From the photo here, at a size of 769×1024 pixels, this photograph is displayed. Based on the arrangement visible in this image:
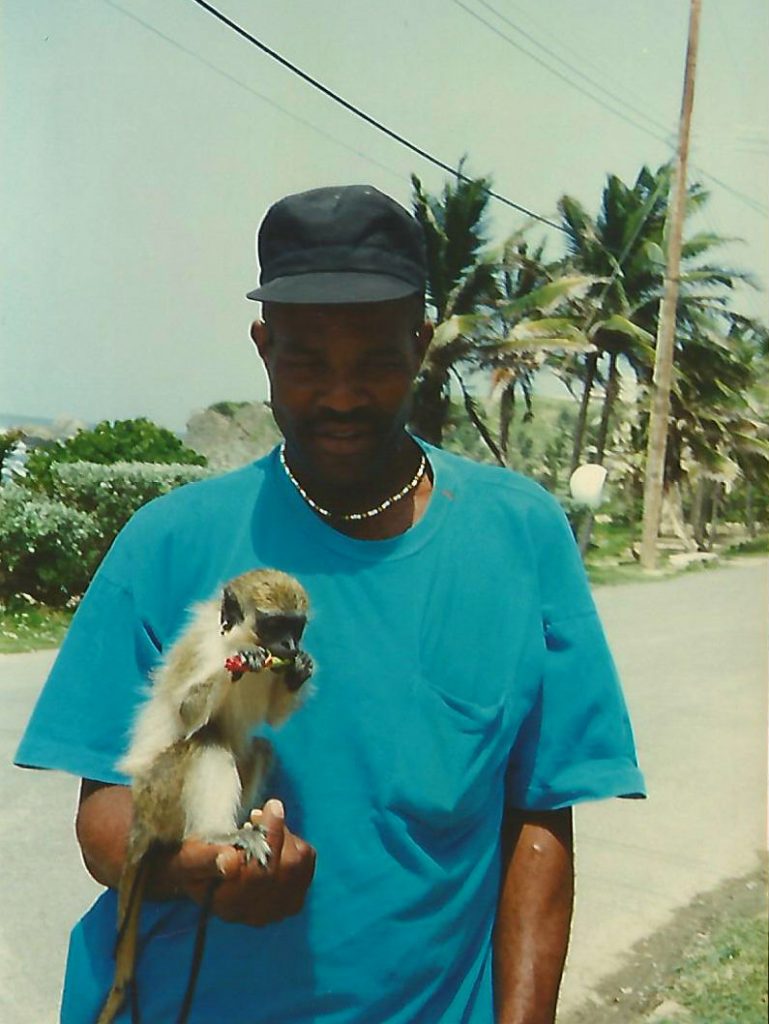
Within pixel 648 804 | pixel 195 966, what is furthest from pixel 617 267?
pixel 195 966

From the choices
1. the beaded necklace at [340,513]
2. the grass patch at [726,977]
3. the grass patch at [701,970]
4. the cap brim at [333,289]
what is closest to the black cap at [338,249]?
the cap brim at [333,289]

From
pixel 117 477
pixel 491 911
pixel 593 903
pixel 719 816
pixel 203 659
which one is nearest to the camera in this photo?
pixel 203 659

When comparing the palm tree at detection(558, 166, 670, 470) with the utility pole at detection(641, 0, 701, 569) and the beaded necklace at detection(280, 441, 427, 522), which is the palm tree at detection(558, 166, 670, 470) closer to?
the utility pole at detection(641, 0, 701, 569)

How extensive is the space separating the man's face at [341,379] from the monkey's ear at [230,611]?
23 centimetres

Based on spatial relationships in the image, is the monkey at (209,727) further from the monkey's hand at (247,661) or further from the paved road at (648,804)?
the paved road at (648,804)

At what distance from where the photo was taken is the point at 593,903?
9.87ft

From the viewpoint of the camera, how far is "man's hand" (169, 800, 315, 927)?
57.1 inches

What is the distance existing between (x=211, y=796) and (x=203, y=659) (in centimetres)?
20

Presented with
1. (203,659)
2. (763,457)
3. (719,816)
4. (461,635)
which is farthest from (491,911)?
(763,457)

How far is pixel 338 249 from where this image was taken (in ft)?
5.03

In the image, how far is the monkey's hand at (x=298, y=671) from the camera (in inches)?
58.1

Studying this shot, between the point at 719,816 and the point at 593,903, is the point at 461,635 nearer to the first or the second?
the point at 719,816

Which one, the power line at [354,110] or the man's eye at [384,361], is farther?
the power line at [354,110]

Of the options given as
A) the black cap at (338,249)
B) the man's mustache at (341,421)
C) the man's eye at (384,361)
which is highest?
the black cap at (338,249)
